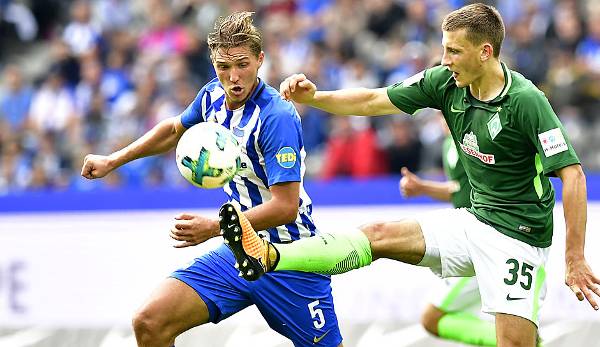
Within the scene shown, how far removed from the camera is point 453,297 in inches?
304

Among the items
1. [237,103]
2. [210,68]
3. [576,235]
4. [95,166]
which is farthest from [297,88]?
[210,68]

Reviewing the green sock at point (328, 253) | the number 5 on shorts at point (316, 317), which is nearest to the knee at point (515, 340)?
the green sock at point (328, 253)

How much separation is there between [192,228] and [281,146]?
69cm

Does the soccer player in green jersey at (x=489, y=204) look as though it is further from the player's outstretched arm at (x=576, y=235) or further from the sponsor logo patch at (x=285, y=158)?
the sponsor logo patch at (x=285, y=158)

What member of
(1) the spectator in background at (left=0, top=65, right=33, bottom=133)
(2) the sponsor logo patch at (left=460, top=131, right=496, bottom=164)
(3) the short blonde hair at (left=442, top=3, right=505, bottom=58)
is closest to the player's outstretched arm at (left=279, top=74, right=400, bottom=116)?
(2) the sponsor logo patch at (left=460, top=131, right=496, bottom=164)

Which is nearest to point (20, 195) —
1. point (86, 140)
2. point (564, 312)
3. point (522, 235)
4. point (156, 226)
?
point (156, 226)

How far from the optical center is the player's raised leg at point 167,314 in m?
5.68

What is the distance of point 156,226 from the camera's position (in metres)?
9.05

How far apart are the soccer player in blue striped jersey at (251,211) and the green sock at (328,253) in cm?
18

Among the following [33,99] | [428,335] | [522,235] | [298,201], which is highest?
[33,99]

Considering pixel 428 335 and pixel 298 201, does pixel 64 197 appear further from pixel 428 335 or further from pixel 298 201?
pixel 298 201

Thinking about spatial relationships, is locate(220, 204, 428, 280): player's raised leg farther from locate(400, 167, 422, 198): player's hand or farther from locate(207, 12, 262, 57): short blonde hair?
locate(400, 167, 422, 198): player's hand

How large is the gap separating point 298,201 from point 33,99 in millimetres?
9419

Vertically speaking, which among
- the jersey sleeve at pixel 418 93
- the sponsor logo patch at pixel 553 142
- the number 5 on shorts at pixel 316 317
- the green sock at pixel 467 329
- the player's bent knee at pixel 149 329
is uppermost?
the jersey sleeve at pixel 418 93
